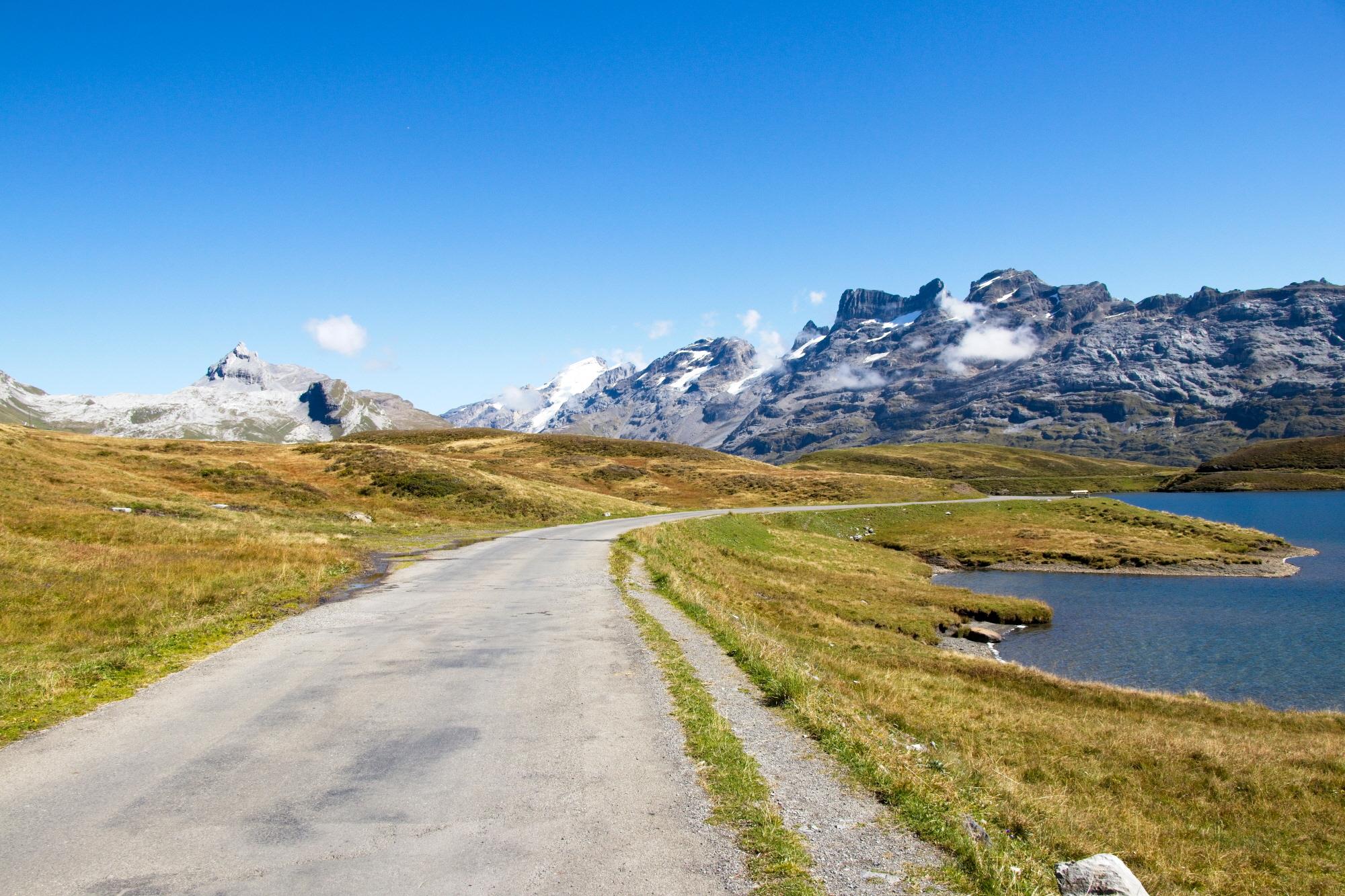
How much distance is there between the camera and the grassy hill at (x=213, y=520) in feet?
49.3

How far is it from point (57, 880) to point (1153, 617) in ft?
165

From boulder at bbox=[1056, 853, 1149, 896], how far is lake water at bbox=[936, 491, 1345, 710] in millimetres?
25098

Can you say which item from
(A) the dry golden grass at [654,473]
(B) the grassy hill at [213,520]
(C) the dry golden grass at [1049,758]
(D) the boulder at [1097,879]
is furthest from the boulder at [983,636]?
(A) the dry golden grass at [654,473]

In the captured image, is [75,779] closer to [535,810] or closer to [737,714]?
[535,810]

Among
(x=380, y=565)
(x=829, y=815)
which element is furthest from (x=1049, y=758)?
(x=380, y=565)

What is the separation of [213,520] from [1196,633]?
52.8m

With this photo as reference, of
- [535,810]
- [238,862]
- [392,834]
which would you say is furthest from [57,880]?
[535,810]

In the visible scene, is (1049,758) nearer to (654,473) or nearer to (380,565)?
(380,565)

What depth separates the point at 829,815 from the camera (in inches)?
313

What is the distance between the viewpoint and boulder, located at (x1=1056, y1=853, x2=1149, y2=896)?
7.01 meters

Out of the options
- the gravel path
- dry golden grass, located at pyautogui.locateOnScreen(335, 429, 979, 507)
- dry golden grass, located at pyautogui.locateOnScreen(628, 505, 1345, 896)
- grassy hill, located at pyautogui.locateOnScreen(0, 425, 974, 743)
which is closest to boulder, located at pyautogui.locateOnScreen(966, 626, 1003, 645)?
dry golden grass, located at pyautogui.locateOnScreen(628, 505, 1345, 896)

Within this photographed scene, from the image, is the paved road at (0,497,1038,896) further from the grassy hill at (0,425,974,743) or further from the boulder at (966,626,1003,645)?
the boulder at (966,626,1003,645)

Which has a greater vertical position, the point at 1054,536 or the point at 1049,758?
the point at 1049,758

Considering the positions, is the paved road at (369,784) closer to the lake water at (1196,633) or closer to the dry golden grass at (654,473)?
the lake water at (1196,633)
